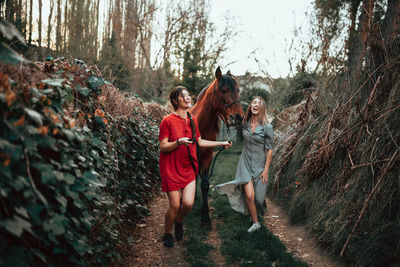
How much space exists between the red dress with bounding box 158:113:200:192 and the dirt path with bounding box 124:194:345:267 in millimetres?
792

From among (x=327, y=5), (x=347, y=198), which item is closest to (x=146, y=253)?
(x=347, y=198)

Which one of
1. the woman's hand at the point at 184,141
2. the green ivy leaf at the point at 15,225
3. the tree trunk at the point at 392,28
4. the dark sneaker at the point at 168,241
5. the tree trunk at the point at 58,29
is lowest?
the dark sneaker at the point at 168,241

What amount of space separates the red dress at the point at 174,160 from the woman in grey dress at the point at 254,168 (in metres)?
0.97

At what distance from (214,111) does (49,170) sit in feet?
10.6

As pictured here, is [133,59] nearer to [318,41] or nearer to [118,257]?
[318,41]

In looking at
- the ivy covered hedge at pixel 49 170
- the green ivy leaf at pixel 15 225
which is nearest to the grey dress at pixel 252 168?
the ivy covered hedge at pixel 49 170

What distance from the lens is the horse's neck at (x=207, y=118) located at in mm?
4590

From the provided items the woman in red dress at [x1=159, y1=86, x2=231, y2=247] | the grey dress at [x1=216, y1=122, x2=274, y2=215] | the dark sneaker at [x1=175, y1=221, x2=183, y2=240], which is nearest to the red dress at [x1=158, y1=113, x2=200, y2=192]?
the woman in red dress at [x1=159, y1=86, x2=231, y2=247]

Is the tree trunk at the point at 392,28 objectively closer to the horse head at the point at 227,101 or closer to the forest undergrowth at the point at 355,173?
the forest undergrowth at the point at 355,173

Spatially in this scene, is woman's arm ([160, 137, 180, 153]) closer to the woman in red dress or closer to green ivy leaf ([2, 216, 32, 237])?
the woman in red dress

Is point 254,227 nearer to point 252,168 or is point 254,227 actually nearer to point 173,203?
point 252,168

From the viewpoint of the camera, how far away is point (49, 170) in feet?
5.27

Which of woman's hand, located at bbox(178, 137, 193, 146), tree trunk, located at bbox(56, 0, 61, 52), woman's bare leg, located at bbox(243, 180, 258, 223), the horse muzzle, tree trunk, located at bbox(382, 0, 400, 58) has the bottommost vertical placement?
woman's bare leg, located at bbox(243, 180, 258, 223)

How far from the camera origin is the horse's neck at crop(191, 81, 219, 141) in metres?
4.59
